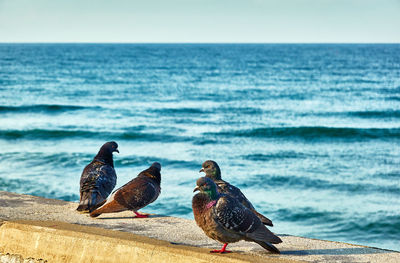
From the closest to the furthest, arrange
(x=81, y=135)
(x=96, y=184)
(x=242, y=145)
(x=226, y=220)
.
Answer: (x=226, y=220) → (x=96, y=184) → (x=242, y=145) → (x=81, y=135)

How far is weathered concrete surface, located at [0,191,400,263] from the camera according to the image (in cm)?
438

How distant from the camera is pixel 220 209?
14.0 feet

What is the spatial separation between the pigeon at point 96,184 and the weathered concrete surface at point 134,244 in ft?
0.70

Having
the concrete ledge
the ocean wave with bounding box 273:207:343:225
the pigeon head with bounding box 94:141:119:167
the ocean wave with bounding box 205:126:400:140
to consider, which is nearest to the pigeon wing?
the concrete ledge

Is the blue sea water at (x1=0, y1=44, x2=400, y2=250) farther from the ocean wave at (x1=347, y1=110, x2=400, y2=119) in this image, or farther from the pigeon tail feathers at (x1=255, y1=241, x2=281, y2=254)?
the pigeon tail feathers at (x1=255, y1=241, x2=281, y2=254)

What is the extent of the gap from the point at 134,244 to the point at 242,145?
54.2 feet

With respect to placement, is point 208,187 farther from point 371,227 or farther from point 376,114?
point 376,114

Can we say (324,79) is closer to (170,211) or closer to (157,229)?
(170,211)

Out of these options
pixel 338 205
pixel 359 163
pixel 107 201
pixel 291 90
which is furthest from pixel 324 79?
pixel 107 201

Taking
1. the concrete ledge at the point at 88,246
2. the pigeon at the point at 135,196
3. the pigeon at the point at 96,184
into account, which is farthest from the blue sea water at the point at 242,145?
the concrete ledge at the point at 88,246

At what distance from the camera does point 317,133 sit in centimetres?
2330

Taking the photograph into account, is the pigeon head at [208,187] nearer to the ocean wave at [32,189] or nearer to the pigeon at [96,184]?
the pigeon at [96,184]

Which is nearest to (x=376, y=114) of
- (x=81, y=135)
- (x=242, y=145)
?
(x=242, y=145)

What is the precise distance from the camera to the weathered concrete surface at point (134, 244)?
4.38 metres
